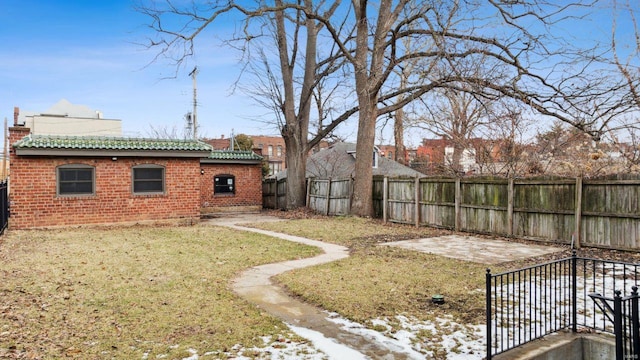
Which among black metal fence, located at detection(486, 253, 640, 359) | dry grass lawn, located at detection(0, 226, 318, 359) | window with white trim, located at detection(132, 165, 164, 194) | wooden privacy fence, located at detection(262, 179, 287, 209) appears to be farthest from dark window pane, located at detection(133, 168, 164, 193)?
black metal fence, located at detection(486, 253, 640, 359)

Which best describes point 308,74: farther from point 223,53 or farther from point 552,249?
point 552,249

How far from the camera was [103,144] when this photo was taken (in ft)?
51.1

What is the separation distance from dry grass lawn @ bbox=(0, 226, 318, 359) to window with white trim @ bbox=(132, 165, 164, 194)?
15.7 feet

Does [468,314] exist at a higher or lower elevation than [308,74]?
lower

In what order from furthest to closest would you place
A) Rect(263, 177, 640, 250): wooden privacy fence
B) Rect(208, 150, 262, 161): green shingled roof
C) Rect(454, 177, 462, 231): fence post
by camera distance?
Rect(208, 150, 262, 161): green shingled roof, Rect(454, 177, 462, 231): fence post, Rect(263, 177, 640, 250): wooden privacy fence

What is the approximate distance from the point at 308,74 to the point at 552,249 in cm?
1421

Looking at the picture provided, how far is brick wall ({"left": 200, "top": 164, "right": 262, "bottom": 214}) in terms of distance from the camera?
22.7 m

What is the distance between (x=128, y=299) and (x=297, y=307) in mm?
2423

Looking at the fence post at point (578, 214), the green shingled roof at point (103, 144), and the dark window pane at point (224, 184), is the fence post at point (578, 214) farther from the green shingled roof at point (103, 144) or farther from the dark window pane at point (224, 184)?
the dark window pane at point (224, 184)

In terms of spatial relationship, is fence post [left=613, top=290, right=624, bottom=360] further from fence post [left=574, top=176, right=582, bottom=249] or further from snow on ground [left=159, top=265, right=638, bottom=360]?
fence post [left=574, top=176, right=582, bottom=249]

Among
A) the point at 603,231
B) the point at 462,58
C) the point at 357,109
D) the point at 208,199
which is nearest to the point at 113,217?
the point at 208,199

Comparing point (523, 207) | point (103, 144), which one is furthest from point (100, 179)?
point (523, 207)

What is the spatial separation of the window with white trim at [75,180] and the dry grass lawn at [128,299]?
360 centimetres

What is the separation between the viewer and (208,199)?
2272cm
